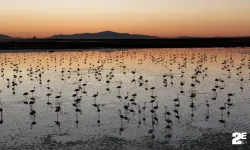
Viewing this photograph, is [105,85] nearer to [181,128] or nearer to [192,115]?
[192,115]

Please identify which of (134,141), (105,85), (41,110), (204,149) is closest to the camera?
(204,149)

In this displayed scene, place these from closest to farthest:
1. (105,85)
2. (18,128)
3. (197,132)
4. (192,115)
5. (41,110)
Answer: (197,132) → (18,128) → (192,115) → (41,110) → (105,85)

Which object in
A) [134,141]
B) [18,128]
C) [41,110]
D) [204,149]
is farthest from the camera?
[41,110]

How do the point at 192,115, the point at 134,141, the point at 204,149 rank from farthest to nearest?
the point at 192,115 → the point at 134,141 → the point at 204,149

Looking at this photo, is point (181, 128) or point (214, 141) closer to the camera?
point (214, 141)

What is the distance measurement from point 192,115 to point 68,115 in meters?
6.73

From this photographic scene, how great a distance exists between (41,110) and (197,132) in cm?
951

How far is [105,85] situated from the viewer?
30500mm

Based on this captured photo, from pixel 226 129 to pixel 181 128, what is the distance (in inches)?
80.8

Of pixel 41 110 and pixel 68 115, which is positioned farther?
pixel 41 110

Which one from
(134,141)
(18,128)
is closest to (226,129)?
(134,141)

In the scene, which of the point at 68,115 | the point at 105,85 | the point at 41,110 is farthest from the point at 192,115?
the point at 105,85

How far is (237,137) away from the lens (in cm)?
1504

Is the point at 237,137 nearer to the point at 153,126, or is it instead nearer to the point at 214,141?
the point at 214,141
